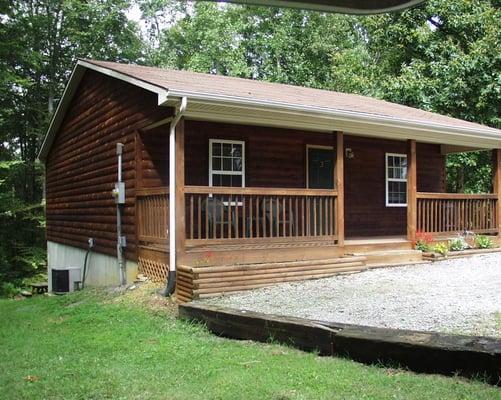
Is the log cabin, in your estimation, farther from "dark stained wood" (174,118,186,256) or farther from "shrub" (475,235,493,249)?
"shrub" (475,235,493,249)

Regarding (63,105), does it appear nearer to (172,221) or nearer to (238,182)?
(238,182)

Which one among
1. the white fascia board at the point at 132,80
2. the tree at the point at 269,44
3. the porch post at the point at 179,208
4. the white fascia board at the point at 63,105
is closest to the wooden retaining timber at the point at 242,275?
the porch post at the point at 179,208

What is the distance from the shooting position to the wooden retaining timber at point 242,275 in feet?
25.5

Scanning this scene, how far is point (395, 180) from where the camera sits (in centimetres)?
1404

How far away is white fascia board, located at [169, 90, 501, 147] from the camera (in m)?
8.38

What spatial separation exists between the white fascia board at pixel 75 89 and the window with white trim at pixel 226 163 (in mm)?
2119

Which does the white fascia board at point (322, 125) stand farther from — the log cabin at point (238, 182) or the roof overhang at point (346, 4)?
the roof overhang at point (346, 4)

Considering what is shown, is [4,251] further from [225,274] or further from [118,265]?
[225,274]

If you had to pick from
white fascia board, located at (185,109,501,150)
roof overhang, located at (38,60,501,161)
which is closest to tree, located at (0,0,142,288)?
roof overhang, located at (38,60,501,161)

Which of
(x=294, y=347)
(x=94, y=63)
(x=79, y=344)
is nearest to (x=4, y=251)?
(x=94, y=63)

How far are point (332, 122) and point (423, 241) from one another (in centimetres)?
333

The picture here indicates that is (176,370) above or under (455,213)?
under

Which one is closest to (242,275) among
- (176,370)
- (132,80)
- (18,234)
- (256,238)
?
(256,238)

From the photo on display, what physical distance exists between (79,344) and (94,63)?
798cm
